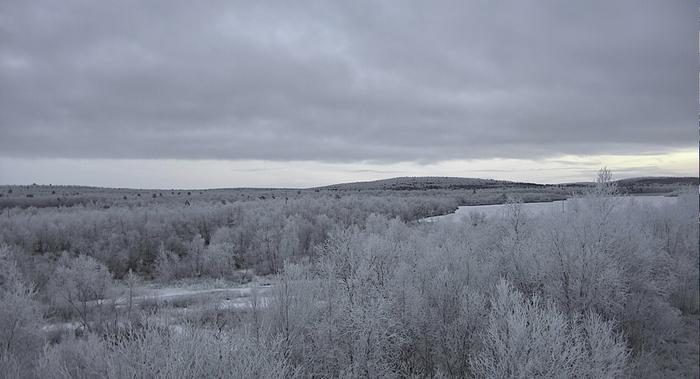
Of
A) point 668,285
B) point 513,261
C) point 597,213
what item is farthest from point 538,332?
point 668,285

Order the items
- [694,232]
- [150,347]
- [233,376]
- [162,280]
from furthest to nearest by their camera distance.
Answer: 1. [162,280]
2. [694,232]
3. [150,347]
4. [233,376]

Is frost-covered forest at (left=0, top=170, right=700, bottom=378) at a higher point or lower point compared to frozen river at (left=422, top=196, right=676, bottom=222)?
lower

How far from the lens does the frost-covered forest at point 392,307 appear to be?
238 inches

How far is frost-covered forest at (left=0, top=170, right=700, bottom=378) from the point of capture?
19.8 ft

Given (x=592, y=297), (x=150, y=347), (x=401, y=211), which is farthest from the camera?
(x=401, y=211)

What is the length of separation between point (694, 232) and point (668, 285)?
6.61 m

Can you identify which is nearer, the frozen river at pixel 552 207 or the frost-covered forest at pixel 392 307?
the frost-covered forest at pixel 392 307

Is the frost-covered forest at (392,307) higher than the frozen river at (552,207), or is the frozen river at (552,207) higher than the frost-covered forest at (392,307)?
the frozen river at (552,207)

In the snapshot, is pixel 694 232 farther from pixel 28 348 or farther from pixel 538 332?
pixel 28 348

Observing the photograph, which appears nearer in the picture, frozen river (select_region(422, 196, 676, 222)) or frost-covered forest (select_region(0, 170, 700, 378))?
frost-covered forest (select_region(0, 170, 700, 378))

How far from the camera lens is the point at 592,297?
407 inches

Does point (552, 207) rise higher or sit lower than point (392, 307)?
higher

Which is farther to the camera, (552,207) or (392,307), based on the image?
(552,207)

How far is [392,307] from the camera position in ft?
29.1
